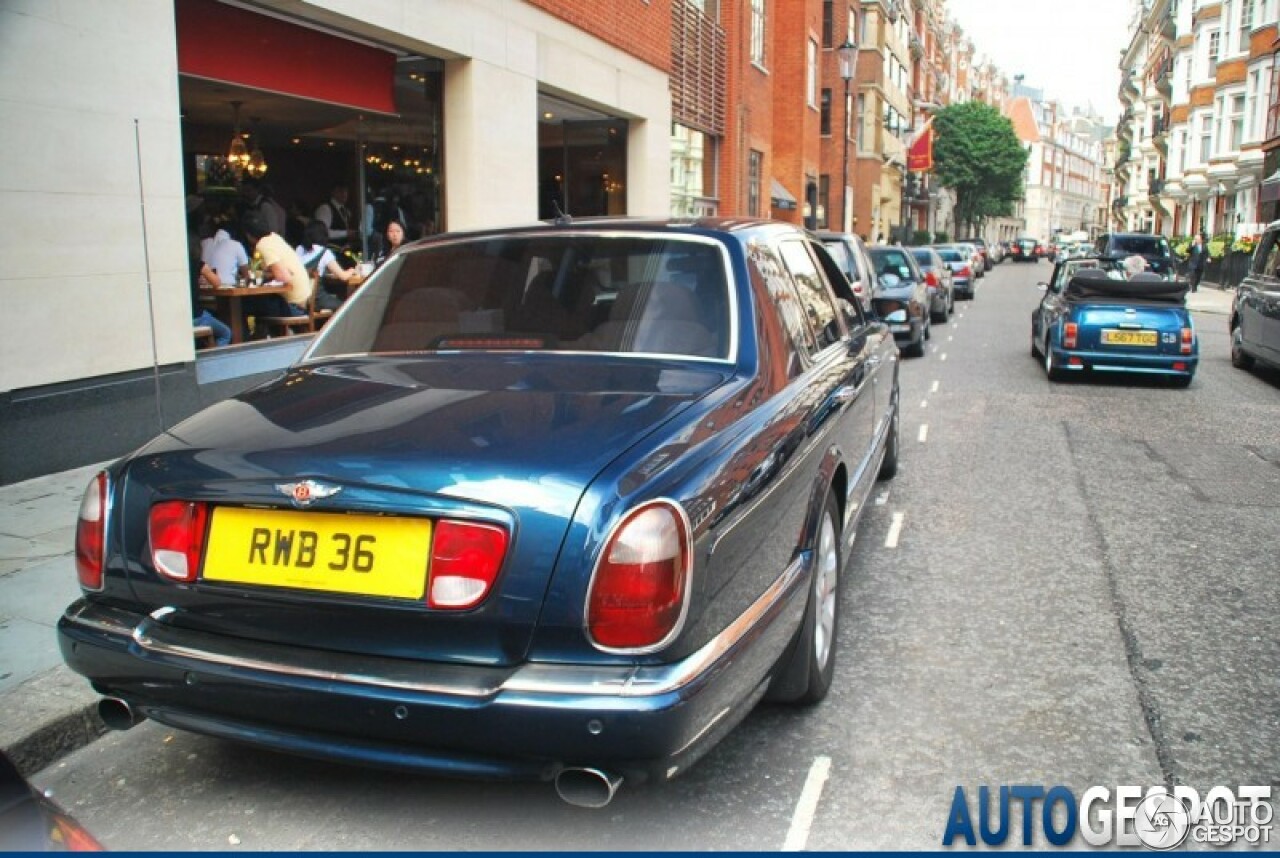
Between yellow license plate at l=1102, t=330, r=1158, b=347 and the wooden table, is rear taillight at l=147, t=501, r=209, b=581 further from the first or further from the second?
yellow license plate at l=1102, t=330, r=1158, b=347

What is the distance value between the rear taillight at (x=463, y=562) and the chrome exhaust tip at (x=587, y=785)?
460 millimetres

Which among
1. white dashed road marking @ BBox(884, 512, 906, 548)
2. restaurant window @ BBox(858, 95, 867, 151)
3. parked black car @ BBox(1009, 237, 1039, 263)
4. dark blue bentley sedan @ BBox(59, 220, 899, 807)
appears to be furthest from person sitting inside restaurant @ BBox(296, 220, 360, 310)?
parked black car @ BBox(1009, 237, 1039, 263)

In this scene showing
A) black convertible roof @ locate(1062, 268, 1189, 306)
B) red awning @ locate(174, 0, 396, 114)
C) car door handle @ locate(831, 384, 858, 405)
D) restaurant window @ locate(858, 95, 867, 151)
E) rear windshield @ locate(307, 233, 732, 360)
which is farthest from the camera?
restaurant window @ locate(858, 95, 867, 151)

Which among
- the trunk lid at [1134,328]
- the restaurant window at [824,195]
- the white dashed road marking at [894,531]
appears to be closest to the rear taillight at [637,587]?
the white dashed road marking at [894,531]

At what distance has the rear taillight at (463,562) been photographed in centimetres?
254

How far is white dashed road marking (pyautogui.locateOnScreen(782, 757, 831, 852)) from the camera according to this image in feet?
9.62

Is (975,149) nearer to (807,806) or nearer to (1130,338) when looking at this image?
(1130,338)

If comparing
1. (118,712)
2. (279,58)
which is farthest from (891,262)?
(118,712)

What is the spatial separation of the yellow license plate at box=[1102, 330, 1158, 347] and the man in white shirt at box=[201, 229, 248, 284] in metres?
9.19

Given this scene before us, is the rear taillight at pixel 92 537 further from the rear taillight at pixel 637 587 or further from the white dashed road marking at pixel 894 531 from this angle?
the white dashed road marking at pixel 894 531

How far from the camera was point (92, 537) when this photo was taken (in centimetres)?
295

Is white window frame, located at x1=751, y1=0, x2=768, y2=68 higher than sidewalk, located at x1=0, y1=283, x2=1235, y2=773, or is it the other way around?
white window frame, located at x1=751, y1=0, x2=768, y2=68

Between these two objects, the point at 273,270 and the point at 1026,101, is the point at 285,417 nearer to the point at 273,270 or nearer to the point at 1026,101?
the point at 273,270

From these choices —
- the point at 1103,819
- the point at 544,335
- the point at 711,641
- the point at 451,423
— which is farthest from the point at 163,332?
the point at 1103,819
